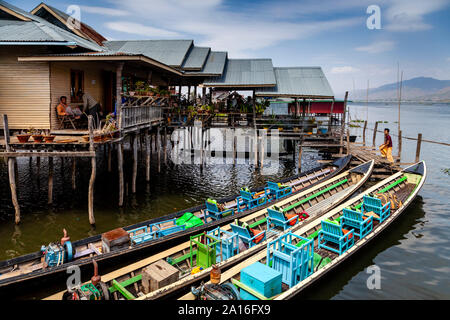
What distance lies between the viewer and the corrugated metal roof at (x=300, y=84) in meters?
25.6

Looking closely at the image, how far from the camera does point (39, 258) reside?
9.42 meters

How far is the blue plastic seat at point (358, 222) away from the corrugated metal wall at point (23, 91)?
1443cm

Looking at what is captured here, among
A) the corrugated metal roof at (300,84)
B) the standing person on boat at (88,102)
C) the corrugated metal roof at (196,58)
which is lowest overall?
the standing person on boat at (88,102)

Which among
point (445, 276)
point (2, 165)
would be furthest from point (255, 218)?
point (2, 165)

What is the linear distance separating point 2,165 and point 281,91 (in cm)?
2239

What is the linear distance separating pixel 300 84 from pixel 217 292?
75.8ft

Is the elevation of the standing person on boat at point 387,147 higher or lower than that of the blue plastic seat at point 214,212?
higher

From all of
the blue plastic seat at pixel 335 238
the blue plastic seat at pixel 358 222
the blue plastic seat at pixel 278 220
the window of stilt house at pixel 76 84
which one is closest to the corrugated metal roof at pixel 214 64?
the window of stilt house at pixel 76 84

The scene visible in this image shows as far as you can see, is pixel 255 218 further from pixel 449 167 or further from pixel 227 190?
pixel 449 167

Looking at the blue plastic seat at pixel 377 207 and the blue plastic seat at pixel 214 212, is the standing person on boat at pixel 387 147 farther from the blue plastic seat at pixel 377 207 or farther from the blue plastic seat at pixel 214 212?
the blue plastic seat at pixel 214 212

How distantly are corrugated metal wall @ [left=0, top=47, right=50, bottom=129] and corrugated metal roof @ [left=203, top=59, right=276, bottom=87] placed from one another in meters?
12.6

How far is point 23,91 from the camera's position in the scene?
50.8 ft

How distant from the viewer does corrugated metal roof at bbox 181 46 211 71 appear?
2595cm

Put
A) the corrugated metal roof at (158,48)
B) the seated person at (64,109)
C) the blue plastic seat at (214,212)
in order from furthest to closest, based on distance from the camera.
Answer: the corrugated metal roof at (158,48) → the seated person at (64,109) → the blue plastic seat at (214,212)
